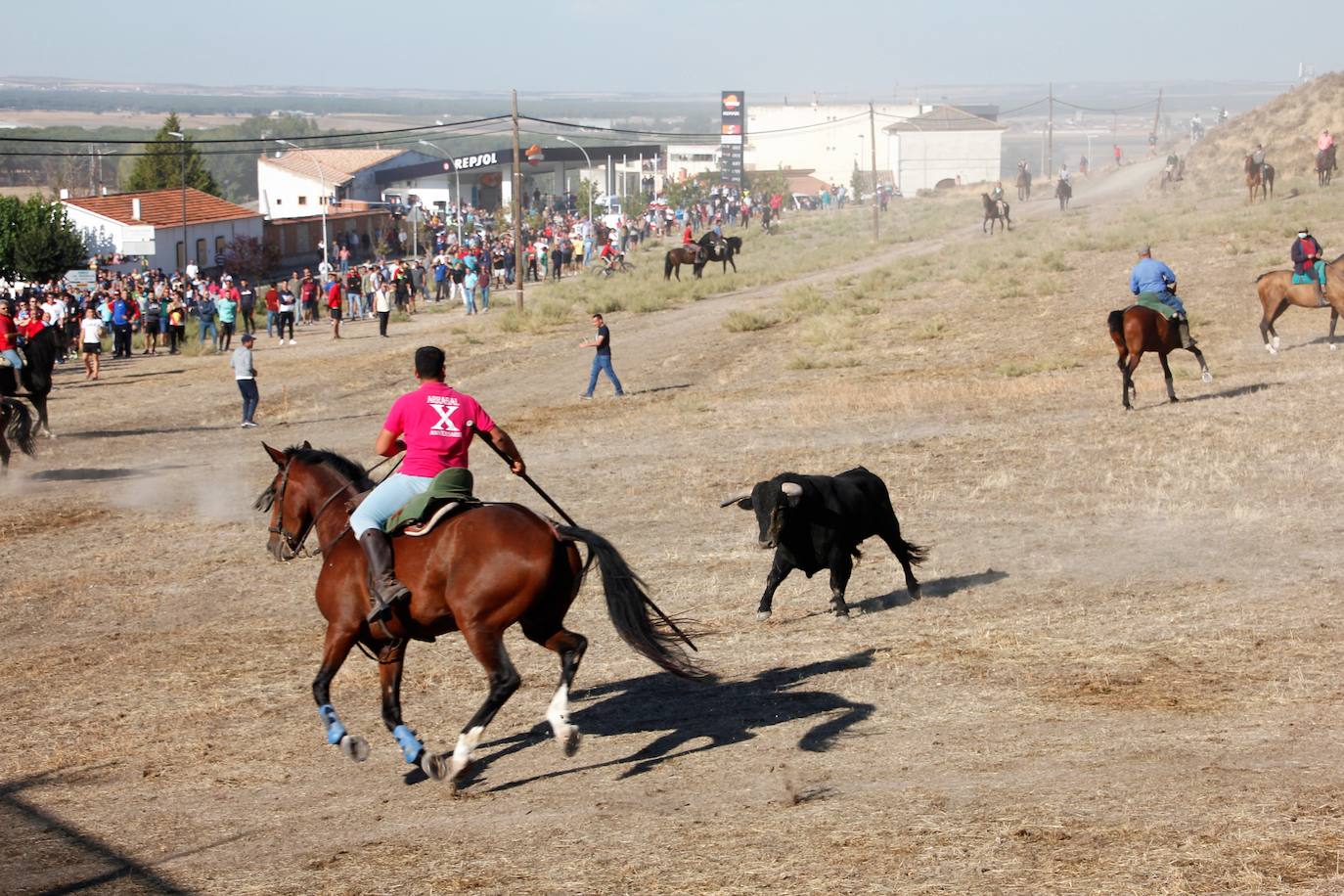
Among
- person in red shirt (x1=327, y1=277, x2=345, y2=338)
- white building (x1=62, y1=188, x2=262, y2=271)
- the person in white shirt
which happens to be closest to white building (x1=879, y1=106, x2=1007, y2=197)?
white building (x1=62, y1=188, x2=262, y2=271)

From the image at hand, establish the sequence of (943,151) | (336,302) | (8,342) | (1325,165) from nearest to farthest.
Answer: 1. (8,342)
2. (336,302)
3. (1325,165)
4. (943,151)

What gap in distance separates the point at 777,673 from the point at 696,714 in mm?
1068

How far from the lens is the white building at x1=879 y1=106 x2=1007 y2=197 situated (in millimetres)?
138500

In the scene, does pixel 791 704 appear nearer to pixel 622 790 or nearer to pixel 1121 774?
→ pixel 622 790

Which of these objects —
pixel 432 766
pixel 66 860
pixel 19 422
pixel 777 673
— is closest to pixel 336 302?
pixel 19 422

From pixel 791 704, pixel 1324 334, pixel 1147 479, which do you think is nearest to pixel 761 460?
pixel 1147 479

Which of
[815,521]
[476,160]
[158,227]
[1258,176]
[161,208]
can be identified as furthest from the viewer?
[476,160]

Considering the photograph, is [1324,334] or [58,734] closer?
[58,734]

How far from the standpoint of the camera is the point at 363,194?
3974 inches

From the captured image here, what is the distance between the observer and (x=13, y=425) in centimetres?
2050

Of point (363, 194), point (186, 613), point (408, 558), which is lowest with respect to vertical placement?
point (186, 613)

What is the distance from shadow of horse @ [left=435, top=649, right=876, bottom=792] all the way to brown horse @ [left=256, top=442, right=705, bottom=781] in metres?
0.53

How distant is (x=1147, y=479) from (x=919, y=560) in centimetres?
559

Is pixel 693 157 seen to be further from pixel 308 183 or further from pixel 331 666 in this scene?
pixel 331 666
